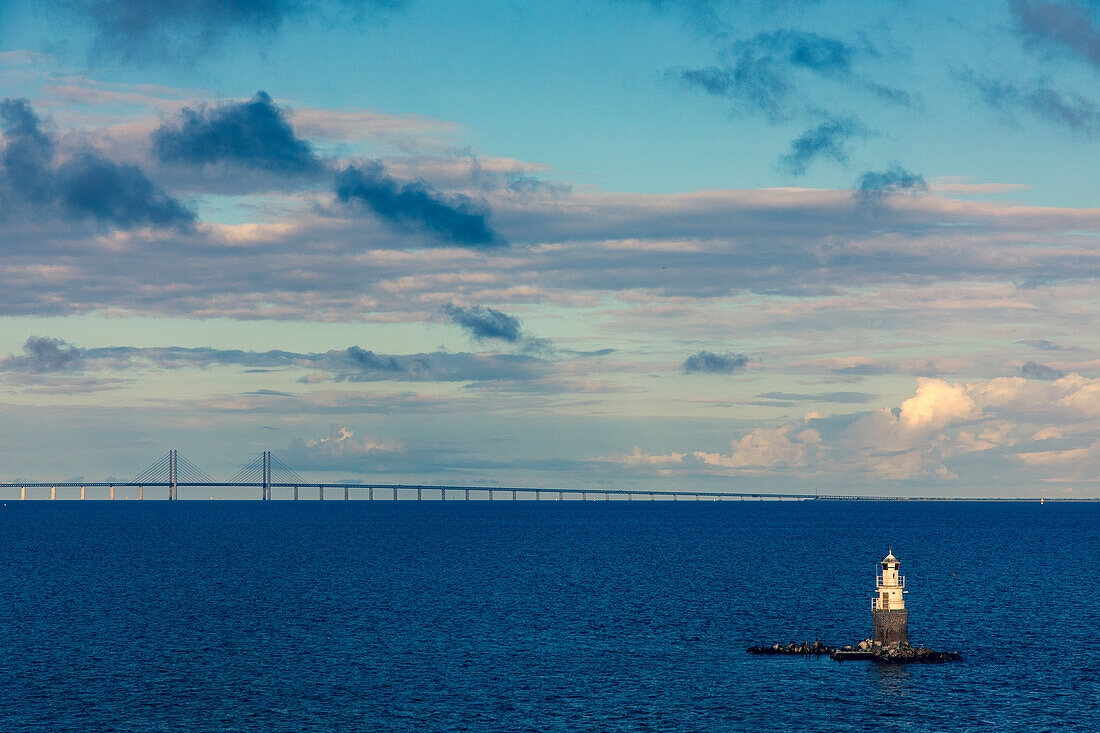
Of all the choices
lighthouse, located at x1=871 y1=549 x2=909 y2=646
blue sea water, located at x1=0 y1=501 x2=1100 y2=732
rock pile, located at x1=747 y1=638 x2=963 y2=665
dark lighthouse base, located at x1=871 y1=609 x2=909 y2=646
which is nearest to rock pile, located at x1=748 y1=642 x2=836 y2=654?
rock pile, located at x1=747 y1=638 x2=963 y2=665

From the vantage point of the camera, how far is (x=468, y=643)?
10475 cm

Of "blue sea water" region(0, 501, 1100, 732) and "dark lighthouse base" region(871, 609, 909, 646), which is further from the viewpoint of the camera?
"dark lighthouse base" region(871, 609, 909, 646)

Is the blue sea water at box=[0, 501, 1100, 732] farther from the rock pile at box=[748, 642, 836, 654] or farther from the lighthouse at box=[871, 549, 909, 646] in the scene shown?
the lighthouse at box=[871, 549, 909, 646]

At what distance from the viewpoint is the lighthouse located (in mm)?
96562

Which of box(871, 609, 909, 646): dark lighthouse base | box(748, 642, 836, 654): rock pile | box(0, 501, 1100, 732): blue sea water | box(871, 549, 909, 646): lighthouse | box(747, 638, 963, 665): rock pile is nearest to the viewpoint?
box(0, 501, 1100, 732): blue sea water

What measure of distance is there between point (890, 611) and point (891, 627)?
1.43m

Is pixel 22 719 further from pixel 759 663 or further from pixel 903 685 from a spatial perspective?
pixel 903 685

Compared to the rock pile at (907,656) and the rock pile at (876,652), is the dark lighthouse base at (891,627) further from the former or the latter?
the rock pile at (907,656)

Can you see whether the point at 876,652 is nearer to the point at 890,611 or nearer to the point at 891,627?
the point at 891,627

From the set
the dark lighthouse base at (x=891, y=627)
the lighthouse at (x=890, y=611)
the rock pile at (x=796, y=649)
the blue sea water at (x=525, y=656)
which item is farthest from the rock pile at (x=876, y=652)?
the blue sea water at (x=525, y=656)

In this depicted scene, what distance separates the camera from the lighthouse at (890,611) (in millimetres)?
96562

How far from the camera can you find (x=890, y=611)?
98.6 metres

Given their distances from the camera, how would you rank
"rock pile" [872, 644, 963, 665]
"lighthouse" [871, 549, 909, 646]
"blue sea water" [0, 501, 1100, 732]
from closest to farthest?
"blue sea water" [0, 501, 1100, 732]
"rock pile" [872, 644, 963, 665]
"lighthouse" [871, 549, 909, 646]

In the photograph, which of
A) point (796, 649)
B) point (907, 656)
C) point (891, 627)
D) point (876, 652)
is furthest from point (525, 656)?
point (907, 656)
